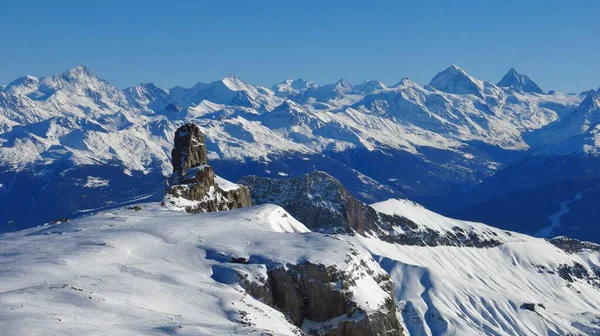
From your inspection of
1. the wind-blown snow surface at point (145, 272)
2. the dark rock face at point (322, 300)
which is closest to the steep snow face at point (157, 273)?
the wind-blown snow surface at point (145, 272)

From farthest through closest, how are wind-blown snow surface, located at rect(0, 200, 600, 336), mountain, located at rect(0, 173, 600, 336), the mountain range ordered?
mountain, located at rect(0, 173, 600, 336)
the mountain range
wind-blown snow surface, located at rect(0, 200, 600, 336)

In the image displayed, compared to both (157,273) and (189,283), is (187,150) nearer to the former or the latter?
(157,273)

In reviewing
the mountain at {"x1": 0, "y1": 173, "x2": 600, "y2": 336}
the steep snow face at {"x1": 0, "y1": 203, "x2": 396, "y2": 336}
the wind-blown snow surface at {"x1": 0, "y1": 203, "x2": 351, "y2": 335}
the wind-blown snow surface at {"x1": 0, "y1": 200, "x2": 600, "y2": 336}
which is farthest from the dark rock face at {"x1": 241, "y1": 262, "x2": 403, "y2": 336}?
the wind-blown snow surface at {"x1": 0, "y1": 203, "x2": 351, "y2": 335}

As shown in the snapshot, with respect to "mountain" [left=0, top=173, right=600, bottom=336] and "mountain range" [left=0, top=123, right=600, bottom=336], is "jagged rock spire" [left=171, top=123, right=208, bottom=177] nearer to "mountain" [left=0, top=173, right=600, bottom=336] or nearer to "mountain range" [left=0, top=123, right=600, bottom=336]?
"mountain range" [left=0, top=123, right=600, bottom=336]

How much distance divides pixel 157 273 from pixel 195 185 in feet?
163

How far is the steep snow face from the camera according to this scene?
2468 inches

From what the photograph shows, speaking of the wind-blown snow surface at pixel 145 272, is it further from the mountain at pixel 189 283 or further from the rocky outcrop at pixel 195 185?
the rocky outcrop at pixel 195 185

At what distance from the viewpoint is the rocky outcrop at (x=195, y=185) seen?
406 feet

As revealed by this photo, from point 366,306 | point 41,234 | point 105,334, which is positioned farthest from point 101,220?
point 105,334

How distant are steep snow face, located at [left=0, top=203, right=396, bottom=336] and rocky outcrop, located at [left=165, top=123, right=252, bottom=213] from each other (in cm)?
1842

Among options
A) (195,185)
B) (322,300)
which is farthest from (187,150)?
(322,300)

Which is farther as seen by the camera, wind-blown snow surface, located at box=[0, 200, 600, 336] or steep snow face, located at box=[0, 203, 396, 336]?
steep snow face, located at box=[0, 203, 396, 336]

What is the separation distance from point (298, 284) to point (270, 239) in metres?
12.1

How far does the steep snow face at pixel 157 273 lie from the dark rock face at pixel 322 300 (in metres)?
0.57
